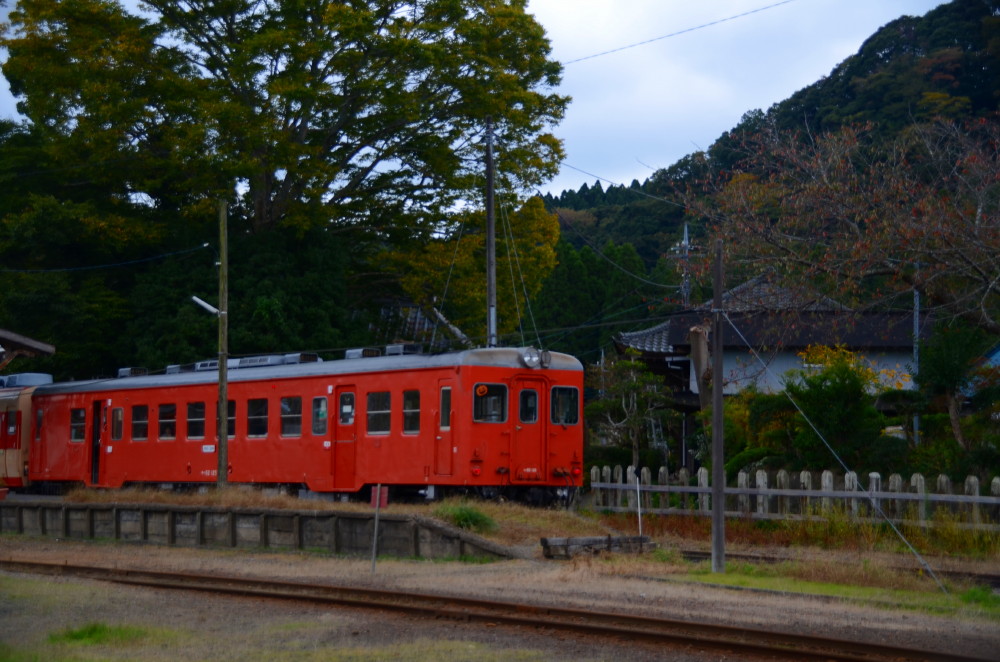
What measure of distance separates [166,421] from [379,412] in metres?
6.42

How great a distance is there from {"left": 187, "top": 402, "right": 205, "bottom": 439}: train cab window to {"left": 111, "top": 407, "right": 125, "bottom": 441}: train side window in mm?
2448

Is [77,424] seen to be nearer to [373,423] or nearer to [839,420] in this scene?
[373,423]

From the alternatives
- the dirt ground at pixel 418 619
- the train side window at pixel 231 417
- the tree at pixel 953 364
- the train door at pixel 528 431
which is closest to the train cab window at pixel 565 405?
the train door at pixel 528 431

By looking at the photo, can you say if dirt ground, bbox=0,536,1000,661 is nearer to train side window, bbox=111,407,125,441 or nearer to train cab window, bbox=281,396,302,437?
train cab window, bbox=281,396,302,437

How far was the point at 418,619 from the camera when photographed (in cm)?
1014

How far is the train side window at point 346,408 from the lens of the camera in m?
19.3

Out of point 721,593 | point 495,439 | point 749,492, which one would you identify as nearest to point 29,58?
point 495,439

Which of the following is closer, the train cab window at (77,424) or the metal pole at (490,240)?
the metal pole at (490,240)

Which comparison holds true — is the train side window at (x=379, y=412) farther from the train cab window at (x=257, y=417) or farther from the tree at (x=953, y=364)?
the tree at (x=953, y=364)

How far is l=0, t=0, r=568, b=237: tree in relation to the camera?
26.7 m

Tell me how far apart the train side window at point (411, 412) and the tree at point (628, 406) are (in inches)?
390

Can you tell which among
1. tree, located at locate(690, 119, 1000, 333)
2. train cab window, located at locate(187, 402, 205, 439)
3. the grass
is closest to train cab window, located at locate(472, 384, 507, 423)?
tree, located at locate(690, 119, 1000, 333)

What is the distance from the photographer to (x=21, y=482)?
2769cm

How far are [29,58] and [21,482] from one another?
33.4 ft
